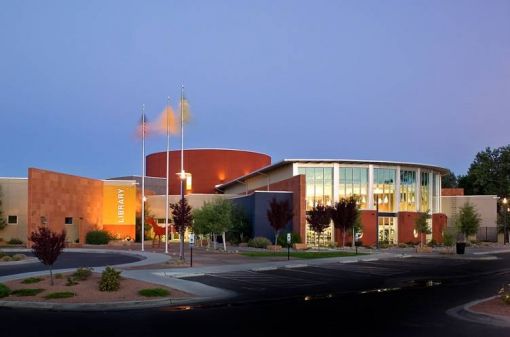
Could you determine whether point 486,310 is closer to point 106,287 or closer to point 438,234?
point 106,287

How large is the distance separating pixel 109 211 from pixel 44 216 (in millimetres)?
11443

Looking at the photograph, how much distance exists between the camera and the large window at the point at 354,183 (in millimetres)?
60844

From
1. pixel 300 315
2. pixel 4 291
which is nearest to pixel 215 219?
pixel 4 291

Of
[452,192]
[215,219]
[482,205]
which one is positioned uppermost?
[452,192]

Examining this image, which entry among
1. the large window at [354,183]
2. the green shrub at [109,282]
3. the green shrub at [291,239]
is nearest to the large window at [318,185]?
the large window at [354,183]

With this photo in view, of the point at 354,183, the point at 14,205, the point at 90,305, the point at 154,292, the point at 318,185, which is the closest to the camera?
the point at 90,305

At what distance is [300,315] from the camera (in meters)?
14.2

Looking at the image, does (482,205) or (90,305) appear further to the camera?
(482,205)

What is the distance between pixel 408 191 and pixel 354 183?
25.1 feet

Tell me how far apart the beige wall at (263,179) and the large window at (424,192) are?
16.0 meters

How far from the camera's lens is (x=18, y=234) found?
2210 inches

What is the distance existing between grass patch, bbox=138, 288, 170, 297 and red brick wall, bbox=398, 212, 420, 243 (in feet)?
158

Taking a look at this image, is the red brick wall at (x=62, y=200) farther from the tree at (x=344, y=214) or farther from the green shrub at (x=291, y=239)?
the tree at (x=344, y=214)

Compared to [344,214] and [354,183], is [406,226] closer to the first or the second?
[354,183]
